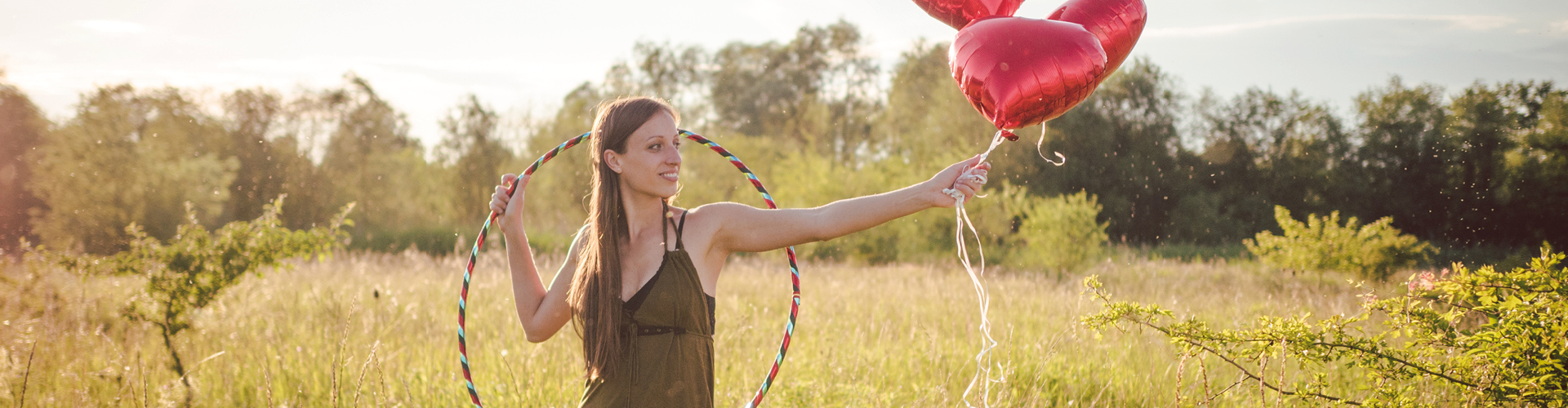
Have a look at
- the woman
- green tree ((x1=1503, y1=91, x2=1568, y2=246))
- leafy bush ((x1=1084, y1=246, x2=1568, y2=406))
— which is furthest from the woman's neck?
green tree ((x1=1503, y1=91, x2=1568, y2=246))

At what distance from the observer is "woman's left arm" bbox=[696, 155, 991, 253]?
2297 millimetres

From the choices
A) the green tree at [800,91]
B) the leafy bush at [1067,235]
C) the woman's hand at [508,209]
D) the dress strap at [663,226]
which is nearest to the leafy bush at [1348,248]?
the leafy bush at [1067,235]

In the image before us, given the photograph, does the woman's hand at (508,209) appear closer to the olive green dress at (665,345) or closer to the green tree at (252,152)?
the olive green dress at (665,345)

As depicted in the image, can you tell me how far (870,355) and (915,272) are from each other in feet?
23.1

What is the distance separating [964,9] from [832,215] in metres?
1.22

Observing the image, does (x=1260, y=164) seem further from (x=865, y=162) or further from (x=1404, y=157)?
(x=865, y=162)

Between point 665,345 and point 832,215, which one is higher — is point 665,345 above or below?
below

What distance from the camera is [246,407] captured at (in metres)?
4.54

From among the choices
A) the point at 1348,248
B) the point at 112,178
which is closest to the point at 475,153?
the point at 112,178

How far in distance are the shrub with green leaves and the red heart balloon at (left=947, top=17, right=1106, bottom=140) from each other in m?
4.55

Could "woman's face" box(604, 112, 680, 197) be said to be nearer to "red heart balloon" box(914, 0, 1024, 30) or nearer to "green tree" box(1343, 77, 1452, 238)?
"red heart balloon" box(914, 0, 1024, 30)

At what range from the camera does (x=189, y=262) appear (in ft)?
17.0

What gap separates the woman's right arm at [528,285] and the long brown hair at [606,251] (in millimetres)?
74

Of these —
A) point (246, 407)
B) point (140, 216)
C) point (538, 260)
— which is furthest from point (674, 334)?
point (140, 216)
